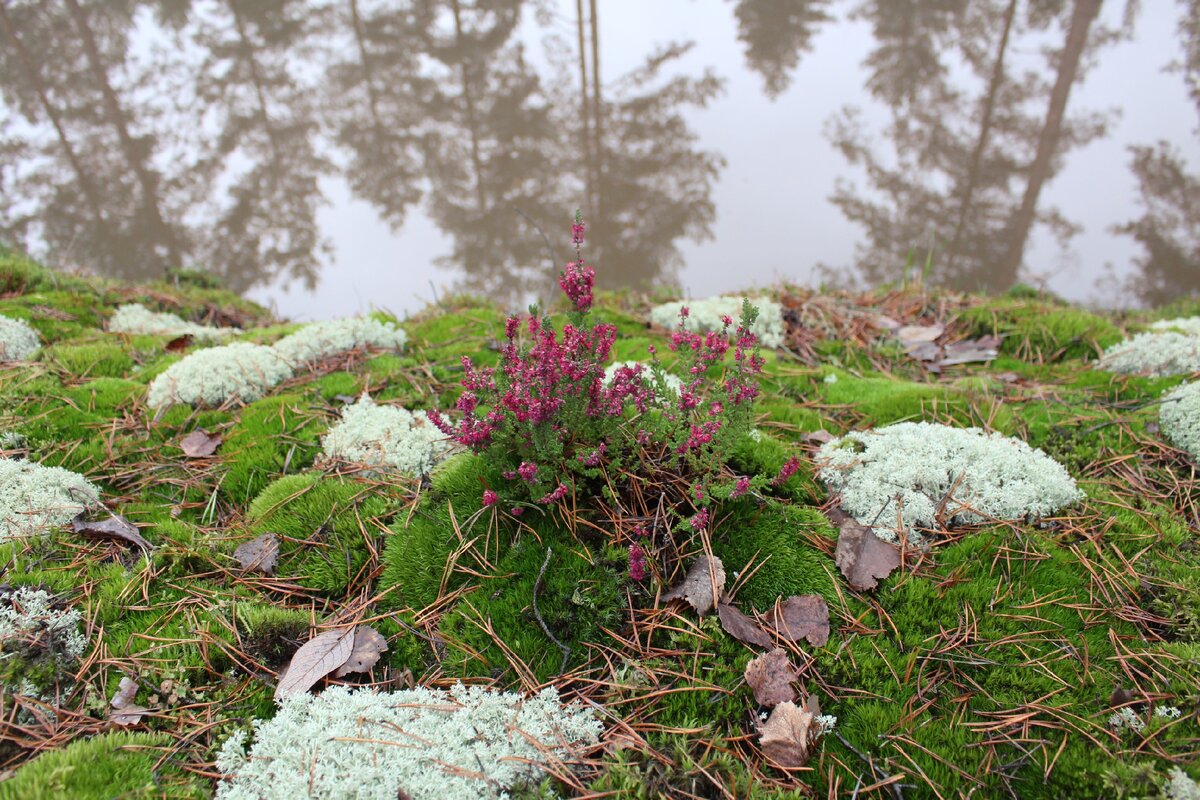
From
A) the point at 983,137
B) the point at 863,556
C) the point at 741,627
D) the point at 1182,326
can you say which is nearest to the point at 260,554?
the point at 741,627

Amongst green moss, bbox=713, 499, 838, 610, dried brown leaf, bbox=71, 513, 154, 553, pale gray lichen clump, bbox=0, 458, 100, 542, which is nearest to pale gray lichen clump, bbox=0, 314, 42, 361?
pale gray lichen clump, bbox=0, 458, 100, 542

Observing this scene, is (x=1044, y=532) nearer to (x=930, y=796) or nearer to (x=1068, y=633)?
(x=1068, y=633)

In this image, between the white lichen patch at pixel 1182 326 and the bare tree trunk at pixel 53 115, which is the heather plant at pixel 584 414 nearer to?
the white lichen patch at pixel 1182 326

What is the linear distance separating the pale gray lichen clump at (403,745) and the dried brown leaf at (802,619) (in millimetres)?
897

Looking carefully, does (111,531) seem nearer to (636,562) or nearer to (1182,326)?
(636,562)

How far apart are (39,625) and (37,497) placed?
98 centimetres

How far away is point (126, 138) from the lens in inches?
536

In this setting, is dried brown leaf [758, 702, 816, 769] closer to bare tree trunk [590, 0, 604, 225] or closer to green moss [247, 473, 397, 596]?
green moss [247, 473, 397, 596]

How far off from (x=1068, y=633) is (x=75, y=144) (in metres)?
18.6

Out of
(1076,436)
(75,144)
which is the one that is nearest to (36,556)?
(1076,436)

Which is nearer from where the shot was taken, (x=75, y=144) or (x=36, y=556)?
(x=36, y=556)

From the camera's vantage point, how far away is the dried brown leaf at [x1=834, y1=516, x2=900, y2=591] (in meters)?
2.75

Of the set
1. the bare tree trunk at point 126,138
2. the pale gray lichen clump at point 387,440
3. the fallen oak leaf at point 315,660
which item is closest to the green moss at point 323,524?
the pale gray lichen clump at point 387,440

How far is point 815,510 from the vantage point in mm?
3045
